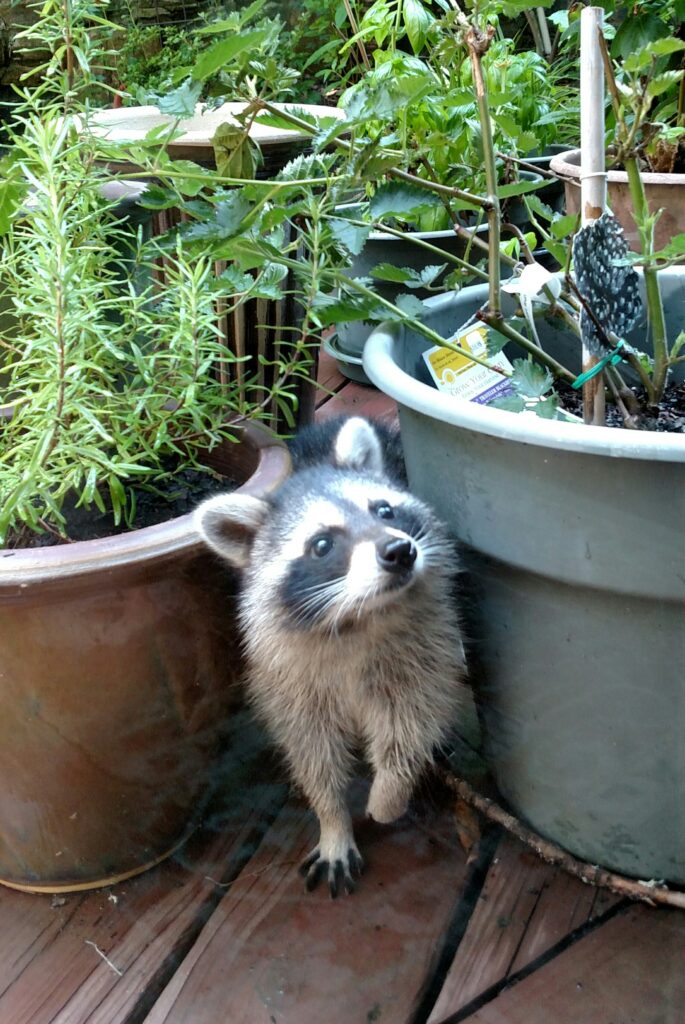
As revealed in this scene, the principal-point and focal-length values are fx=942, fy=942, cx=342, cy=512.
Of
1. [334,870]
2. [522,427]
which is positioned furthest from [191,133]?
[334,870]

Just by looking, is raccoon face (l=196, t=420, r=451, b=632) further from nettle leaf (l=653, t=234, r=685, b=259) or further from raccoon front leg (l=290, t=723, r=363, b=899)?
nettle leaf (l=653, t=234, r=685, b=259)

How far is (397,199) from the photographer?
101cm

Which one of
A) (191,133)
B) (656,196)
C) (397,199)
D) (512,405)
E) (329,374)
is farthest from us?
(329,374)

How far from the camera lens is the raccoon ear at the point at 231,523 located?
3.26ft

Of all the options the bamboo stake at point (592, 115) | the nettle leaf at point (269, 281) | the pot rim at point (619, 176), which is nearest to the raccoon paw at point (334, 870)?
the nettle leaf at point (269, 281)

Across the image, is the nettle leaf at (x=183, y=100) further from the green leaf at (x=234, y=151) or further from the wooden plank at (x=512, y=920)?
the wooden plank at (x=512, y=920)

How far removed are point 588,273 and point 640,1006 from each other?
0.72 metres

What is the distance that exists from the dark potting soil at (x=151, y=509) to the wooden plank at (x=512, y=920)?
22.3 inches

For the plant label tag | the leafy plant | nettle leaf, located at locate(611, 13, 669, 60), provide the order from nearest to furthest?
the leafy plant
the plant label tag
nettle leaf, located at locate(611, 13, 669, 60)

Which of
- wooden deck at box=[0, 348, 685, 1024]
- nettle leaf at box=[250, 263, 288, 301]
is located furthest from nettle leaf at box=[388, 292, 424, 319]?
wooden deck at box=[0, 348, 685, 1024]

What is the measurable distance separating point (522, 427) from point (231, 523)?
355mm

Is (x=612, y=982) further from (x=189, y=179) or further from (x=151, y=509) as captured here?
(x=189, y=179)

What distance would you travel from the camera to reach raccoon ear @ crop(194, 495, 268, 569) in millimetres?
994

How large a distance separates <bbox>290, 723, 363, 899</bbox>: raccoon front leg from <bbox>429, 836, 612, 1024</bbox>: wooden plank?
0.53 feet
